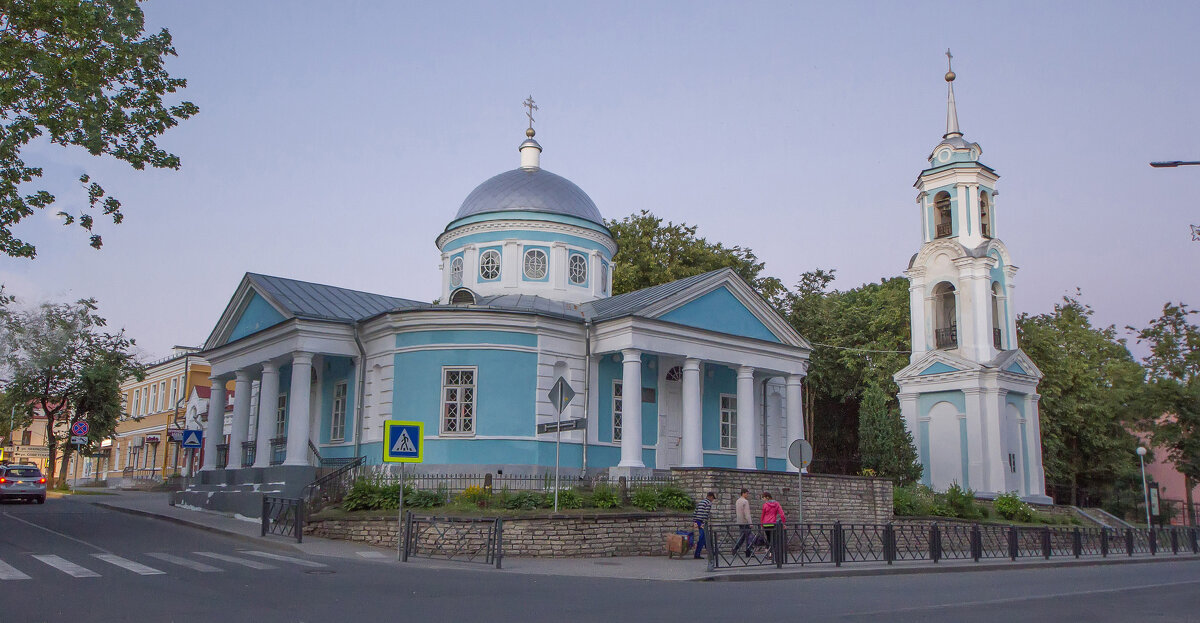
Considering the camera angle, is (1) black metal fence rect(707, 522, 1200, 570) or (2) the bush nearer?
(1) black metal fence rect(707, 522, 1200, 570)

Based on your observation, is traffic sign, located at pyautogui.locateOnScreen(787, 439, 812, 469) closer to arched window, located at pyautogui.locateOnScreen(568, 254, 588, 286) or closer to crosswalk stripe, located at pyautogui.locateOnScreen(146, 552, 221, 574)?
crosswalk stripe, located at pyautogui.locateOnScreen(146, 552, 221, 574)

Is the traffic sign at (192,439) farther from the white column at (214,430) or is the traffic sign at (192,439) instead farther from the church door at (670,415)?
the church door at (670,415)

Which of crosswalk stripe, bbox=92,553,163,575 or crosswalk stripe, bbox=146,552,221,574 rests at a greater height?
crosswalk stripe, bbox=92,553,163,575

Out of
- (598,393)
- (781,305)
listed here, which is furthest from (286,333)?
(781,305)

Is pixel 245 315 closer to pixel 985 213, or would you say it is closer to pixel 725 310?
pixel 725 310

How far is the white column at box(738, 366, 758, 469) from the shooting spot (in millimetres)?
25844

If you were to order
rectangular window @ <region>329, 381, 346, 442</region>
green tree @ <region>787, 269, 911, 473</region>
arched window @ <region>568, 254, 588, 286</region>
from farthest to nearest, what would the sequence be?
green tree @ <region>787, 269, 911, 473</region> → arched window @ <region>568, 254, 588, 286</region> → rectangular window @ <region>329, 381, 346, 442</region>

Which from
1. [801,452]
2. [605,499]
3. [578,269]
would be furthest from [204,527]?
[578,269]

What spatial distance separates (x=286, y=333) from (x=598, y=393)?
333 inches

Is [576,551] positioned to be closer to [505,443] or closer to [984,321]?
[505,443]

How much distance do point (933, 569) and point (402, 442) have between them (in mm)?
9945

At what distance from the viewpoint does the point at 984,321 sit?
1384 inches

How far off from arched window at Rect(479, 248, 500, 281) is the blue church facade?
0.07 m

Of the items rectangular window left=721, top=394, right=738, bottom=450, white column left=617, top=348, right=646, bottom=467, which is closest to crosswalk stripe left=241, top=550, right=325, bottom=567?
white column left=617, top=348, right=646, bottom=467
